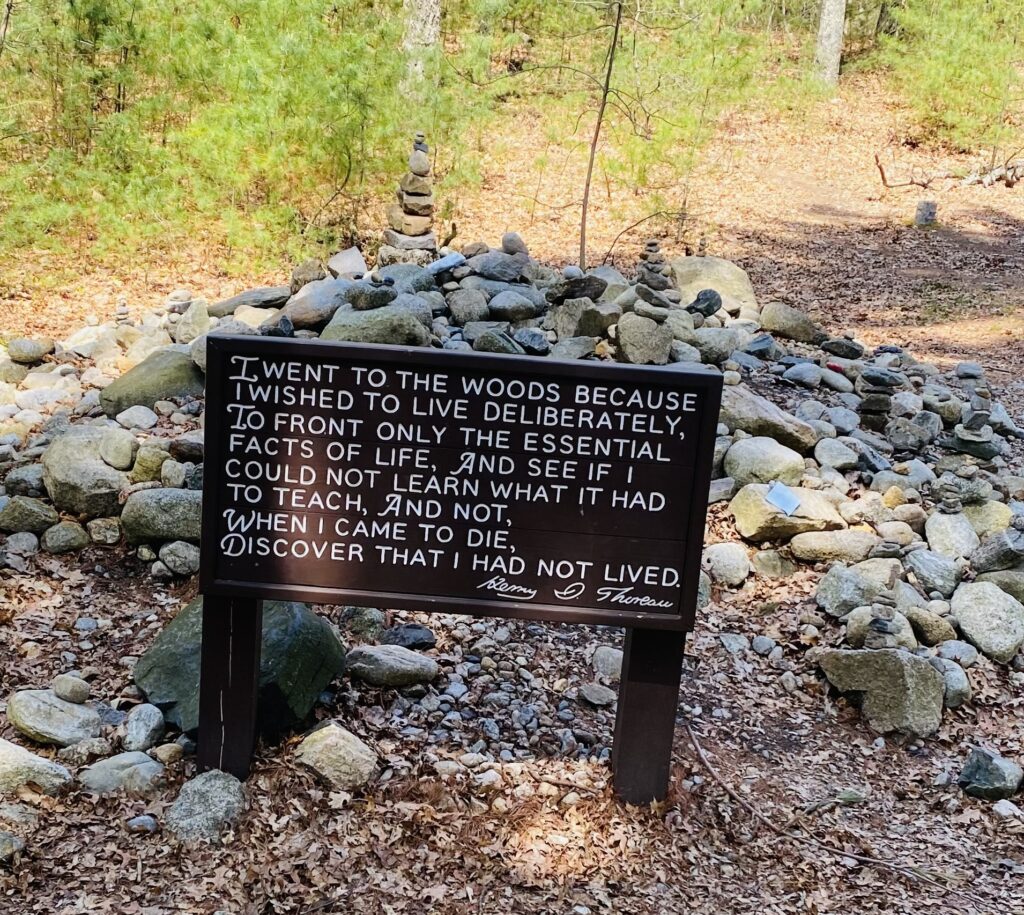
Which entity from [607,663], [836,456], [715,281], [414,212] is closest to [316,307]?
[836,456]

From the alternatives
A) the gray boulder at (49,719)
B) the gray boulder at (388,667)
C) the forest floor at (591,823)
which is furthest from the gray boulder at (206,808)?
the gray boulder at (388,667)

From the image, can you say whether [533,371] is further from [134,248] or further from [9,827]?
[134,248]

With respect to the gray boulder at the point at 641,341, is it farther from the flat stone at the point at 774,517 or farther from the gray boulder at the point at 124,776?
the gray boulder at the point at 124,776

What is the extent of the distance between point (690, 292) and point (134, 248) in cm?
628

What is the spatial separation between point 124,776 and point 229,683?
50 cm

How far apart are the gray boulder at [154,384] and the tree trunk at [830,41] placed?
19951 mm

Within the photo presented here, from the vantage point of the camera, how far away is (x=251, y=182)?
12148 mm

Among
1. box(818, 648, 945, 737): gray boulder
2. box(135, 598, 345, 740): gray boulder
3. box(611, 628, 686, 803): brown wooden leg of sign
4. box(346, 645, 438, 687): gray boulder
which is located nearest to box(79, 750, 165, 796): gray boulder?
box(135, 598, 345, 740): gray boulder

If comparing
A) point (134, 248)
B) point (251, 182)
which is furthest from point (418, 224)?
point (134, 248)

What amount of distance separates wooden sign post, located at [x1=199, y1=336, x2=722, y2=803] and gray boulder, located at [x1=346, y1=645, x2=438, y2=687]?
906 mm

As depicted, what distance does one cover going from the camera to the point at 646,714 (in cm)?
369

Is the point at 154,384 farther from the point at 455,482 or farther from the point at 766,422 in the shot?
the point at 455,482

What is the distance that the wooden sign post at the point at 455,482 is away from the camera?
3.41 m

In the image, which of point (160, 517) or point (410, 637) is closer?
point (410, 637)
